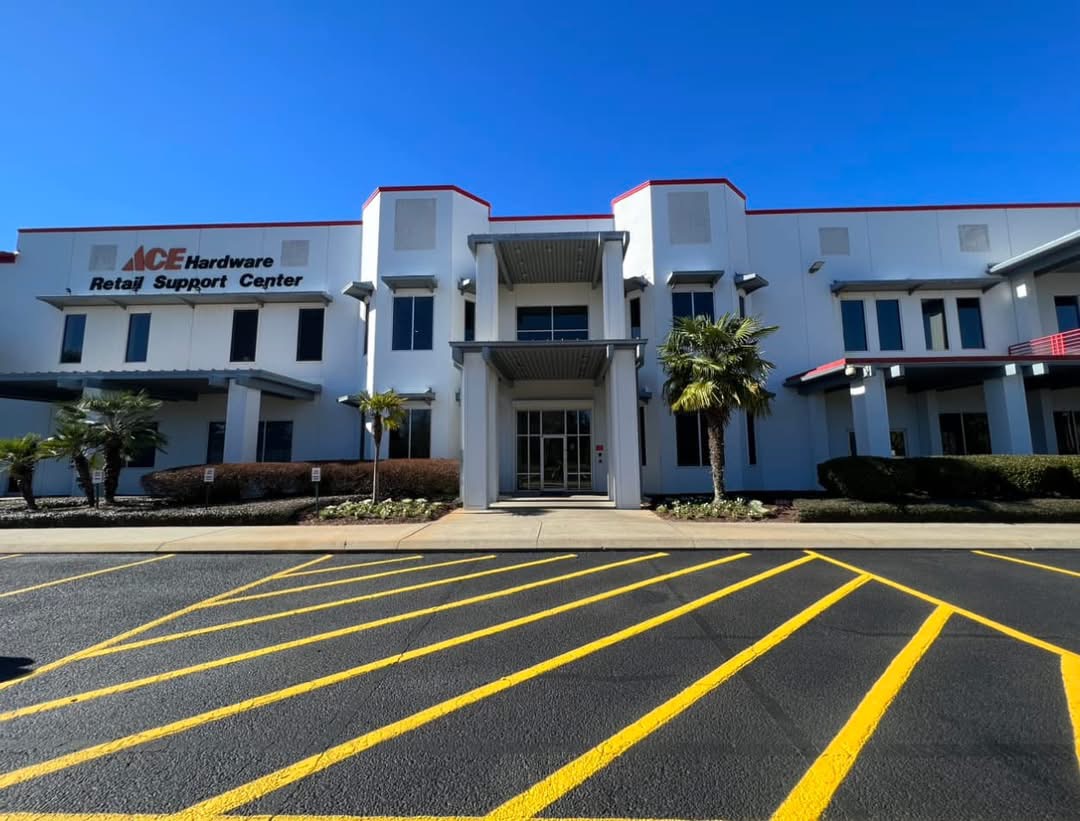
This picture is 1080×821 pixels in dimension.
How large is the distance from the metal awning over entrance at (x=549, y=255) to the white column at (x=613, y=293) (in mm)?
376

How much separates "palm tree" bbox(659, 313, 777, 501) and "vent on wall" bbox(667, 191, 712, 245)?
5.62m

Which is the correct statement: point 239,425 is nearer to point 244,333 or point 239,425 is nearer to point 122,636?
point 244,333

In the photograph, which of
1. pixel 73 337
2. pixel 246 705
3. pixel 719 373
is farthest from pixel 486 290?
pixel 73 337

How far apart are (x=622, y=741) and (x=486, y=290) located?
13147 mm

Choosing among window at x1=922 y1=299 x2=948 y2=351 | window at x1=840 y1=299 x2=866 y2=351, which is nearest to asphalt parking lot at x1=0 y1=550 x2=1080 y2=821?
window at x1=840 y1=299 x2=866 y2=351

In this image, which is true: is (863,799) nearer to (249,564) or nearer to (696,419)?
(249,564)

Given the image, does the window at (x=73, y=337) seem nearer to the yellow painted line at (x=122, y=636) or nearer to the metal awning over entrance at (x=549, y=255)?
the metal awning over entrance at (x=549, y=255)

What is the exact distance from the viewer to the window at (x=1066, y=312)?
699 inches

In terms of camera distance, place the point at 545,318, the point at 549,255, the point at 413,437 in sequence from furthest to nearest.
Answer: the point at 545,318, the point at 413,437, the point at 549,255

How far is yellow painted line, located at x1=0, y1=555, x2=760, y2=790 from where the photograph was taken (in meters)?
2.60

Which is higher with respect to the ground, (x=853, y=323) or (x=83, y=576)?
(x=853, y=323)

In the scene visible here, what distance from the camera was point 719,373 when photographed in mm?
12172

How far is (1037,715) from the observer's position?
3.02m

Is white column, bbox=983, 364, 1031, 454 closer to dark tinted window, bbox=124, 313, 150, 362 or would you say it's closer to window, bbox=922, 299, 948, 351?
window, bbox=922, 299, 948, 351
